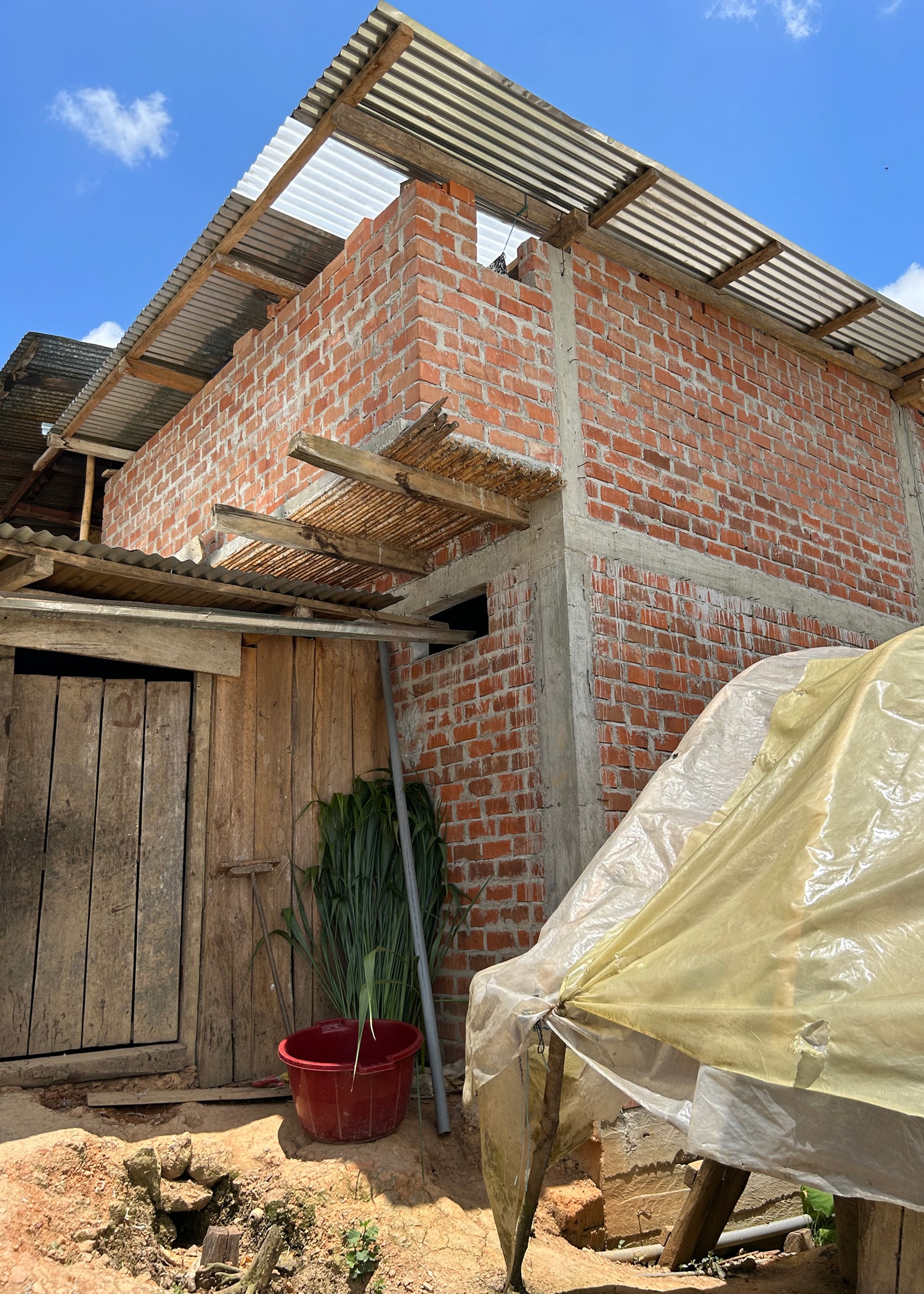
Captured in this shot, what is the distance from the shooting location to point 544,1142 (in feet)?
8.07

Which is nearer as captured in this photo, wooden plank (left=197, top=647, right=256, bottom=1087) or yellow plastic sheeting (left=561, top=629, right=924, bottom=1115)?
yellow plastic sheeting (left=561, top=629, right=924, bottom=1115)

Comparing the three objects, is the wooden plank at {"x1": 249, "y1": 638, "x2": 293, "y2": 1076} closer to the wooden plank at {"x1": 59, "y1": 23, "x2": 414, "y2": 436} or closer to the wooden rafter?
the wooden plank at {"x1": 59, "y1": 23, "x2": 414, "y2": 436}

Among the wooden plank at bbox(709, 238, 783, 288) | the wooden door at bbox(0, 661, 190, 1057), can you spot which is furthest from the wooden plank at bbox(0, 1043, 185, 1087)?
the wooden plank at bbox(709, 238, 783, 288)

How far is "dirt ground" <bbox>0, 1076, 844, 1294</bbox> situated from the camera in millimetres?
2695

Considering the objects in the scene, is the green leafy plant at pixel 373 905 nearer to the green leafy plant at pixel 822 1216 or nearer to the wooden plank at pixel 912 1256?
the green leafy plant at pixel 822 1216

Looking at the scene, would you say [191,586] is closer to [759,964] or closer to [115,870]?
[115,870]

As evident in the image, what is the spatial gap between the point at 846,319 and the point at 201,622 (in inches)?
165

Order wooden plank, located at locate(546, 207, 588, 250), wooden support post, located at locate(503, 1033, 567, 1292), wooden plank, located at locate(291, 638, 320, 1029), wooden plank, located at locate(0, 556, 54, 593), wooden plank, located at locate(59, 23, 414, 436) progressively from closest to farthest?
1. wooden support post, located at locate(503, 1033, 567, 1292)
2. wooden plank, located at locate(0, 556, 54, 593)
3. wooden plank, located at locate(59, 23, 414, 436)
4. wooden plank, located at locate(291, 638, 320, 1029)
5. wooden plank, located at locate(546, 207, 588, 250)

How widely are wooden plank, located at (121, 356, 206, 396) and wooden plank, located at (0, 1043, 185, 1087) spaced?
13.0 ft

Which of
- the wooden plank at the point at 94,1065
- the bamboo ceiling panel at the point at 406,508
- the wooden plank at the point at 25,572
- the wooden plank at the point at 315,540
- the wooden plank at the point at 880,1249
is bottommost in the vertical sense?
the wooden plank at the point at 880,1249

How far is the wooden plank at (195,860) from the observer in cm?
413

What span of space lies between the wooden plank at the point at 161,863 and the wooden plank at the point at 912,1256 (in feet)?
9.51

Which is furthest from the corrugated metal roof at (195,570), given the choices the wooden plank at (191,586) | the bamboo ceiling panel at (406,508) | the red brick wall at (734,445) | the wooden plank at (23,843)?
the red brick wall at (734,445)

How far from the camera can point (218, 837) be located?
4.35 m
